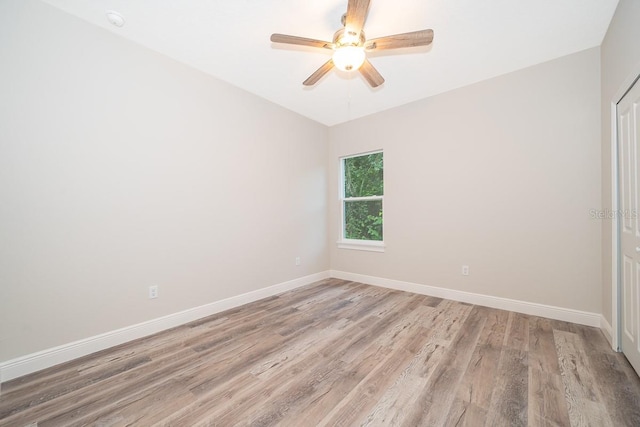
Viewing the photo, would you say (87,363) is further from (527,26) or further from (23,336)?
(527,26)

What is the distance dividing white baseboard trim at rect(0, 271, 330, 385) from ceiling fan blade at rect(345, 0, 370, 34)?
301 cm

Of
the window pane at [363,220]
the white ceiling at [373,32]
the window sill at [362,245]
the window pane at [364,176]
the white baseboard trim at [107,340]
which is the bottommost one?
the white baseboard trim at [107,340]

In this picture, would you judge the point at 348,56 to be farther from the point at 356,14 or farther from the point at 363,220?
the point at 363,220

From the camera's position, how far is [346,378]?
1.74 metres

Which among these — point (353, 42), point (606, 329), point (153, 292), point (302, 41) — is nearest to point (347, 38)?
point (353, 42)

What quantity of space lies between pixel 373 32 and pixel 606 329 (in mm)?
3365

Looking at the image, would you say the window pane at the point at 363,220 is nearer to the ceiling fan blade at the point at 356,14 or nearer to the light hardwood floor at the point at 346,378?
the light hardwood floor at the point at 346,378

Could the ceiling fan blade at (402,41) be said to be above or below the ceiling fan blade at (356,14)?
below

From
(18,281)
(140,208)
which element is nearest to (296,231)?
(140,208)

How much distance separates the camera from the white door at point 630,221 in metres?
1.71

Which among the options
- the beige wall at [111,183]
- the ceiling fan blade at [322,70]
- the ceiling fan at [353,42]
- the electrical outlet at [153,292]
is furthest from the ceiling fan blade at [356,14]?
the electrical outlet at [153,292]

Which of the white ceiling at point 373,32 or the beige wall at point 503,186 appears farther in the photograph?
the beige wall at point 503,186

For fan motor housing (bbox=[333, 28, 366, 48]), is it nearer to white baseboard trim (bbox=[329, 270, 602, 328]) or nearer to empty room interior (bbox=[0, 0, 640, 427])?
empty room interior (bbox=[0, 0, 640, 427])

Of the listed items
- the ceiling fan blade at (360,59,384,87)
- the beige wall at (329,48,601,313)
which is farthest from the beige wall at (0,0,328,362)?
the beige wall at (329,48,601,313)
